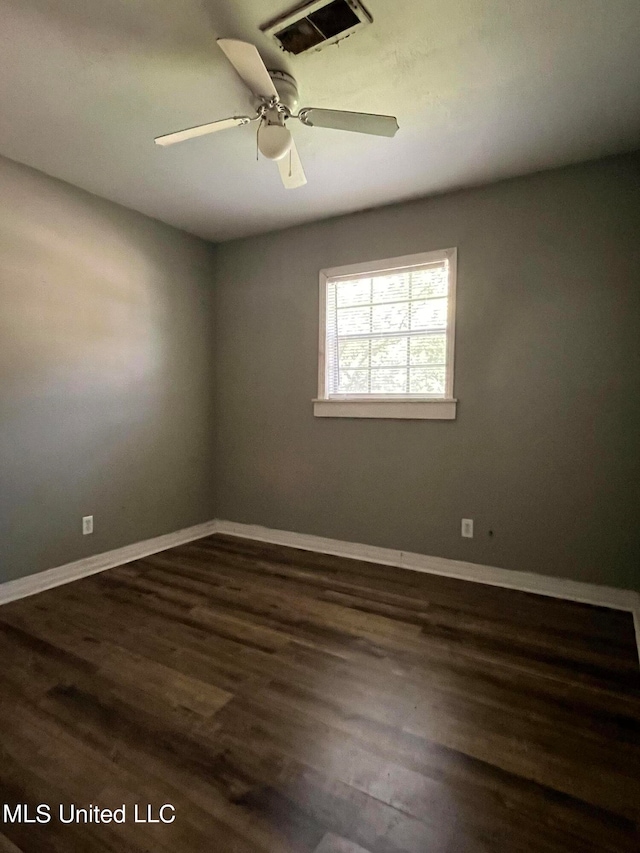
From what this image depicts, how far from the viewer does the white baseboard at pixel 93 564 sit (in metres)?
2.62

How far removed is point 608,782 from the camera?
1307 millimetres

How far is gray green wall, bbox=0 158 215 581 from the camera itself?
8.63ft

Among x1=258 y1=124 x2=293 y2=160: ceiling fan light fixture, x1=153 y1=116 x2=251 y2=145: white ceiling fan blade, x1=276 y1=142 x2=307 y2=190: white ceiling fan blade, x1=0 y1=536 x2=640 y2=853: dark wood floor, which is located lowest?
x1=0 y1=536 x2=640 y2=853: dark wood floor

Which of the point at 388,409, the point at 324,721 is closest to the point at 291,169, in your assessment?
the point at 388,409

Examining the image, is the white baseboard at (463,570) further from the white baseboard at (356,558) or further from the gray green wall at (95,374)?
the gray green wall at (95,374)

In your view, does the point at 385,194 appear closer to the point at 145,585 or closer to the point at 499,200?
the point at 499,200

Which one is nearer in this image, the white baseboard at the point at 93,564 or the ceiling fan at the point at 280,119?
the ceiling fan at the point at 280,119

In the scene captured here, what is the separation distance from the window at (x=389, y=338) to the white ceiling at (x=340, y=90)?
62 centimetres

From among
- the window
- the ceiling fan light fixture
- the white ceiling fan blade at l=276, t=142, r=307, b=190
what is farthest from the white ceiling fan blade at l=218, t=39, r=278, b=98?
the window

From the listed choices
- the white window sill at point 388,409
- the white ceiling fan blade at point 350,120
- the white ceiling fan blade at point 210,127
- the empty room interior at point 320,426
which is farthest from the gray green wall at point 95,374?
the white ceiling fan blade at point 350,120

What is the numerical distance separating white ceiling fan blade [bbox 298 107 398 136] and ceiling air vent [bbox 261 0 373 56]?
220 millimetres

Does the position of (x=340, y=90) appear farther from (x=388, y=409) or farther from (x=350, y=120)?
(x=388, y=409)

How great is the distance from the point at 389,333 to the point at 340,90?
159 cm

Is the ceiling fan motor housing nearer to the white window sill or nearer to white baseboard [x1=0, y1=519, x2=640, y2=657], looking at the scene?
the white window sill
